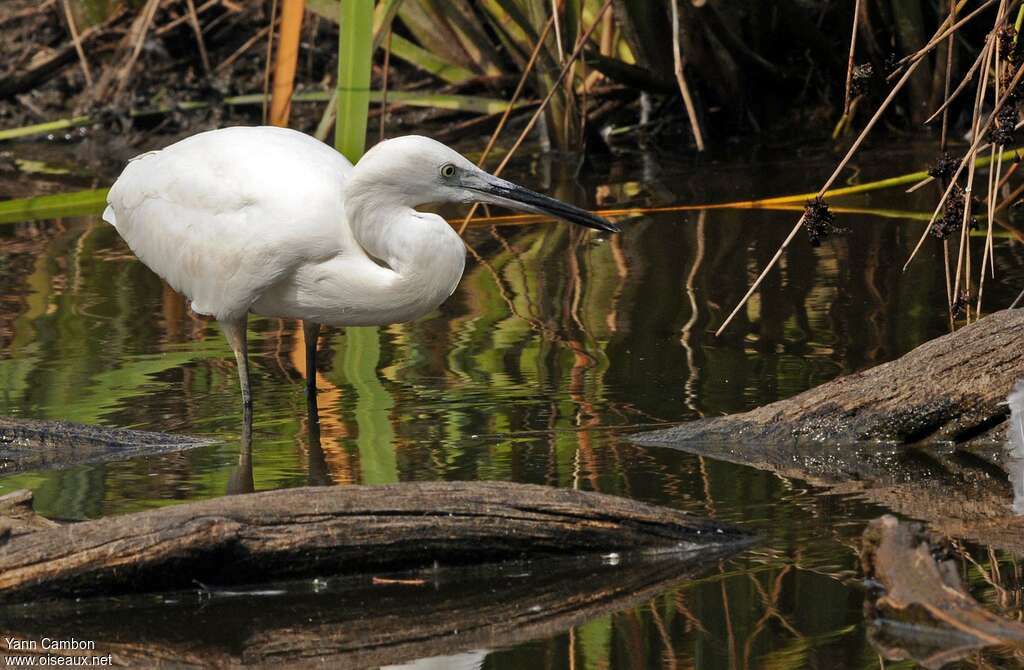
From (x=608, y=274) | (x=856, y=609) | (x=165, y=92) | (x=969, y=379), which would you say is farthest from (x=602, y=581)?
(x=165, y=92)

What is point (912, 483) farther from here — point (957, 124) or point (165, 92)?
point (165, 92)

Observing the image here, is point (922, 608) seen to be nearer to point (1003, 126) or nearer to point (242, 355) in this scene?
point (1003, 126)

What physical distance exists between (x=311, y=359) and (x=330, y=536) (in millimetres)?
1990

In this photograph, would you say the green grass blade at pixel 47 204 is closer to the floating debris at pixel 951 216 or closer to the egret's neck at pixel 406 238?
the egret's neck at pixel 406 238

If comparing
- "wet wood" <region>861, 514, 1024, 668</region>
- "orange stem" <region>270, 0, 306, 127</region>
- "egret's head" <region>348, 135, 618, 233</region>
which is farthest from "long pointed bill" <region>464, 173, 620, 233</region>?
"orange stem" <region>270, 0, 306, 127</region>

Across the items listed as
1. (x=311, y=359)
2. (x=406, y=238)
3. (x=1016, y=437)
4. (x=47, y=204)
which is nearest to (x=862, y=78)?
(x=1016, y=437)

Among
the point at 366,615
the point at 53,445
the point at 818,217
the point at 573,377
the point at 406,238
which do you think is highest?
the point at 818,217

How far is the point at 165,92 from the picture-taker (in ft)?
38.3

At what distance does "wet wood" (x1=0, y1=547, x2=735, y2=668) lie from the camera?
3.27 m

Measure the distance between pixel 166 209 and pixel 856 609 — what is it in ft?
9.98

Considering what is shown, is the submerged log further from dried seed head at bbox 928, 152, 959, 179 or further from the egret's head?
the egret's head

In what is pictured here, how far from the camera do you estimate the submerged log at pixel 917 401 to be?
4.39m

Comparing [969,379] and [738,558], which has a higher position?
[969,379]

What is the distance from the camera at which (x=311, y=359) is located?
5449 millimetres
